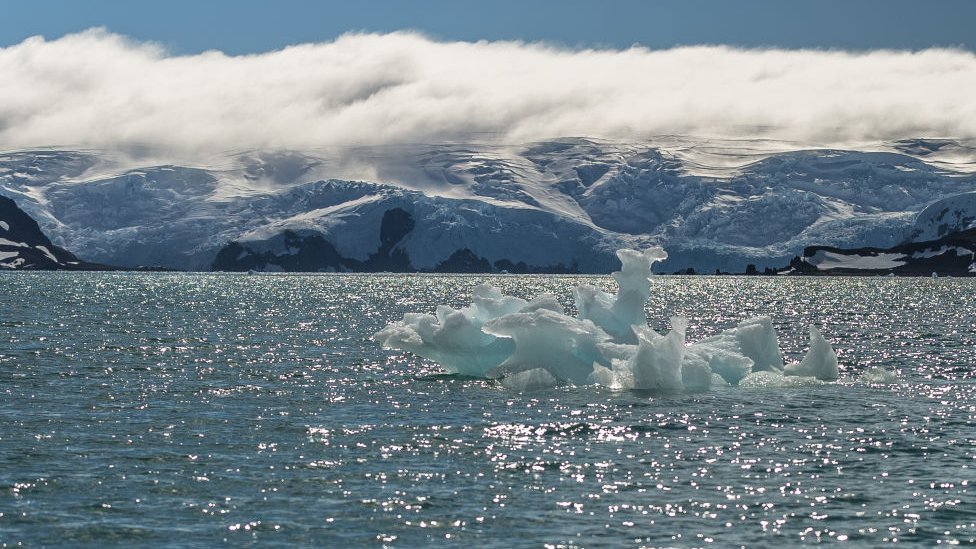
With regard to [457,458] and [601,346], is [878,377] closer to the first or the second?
[601,346]

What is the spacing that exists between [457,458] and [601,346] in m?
17.4

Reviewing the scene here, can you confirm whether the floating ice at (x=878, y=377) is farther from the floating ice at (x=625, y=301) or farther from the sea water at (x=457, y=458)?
the floating ice at (x=625, y=301)

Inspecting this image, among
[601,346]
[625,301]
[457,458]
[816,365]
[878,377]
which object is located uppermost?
[625,301]

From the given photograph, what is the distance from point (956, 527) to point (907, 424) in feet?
48.5

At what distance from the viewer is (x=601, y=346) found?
5031 centimetres

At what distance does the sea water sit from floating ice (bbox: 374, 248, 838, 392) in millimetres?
1420

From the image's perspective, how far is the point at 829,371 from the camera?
5384cm

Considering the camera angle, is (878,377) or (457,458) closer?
(457,458)

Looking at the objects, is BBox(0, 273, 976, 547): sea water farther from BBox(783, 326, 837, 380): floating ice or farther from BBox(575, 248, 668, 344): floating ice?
BBox(575, 248, 668, 344): floating ice

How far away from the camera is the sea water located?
84.9ft

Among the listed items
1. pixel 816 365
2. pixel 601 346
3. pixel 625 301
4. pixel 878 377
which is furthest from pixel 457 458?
pixel 878 377

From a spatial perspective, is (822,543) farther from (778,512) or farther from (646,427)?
(646,427)

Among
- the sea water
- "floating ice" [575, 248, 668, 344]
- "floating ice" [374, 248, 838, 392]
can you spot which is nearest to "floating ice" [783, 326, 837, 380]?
"floating ice" [374, 248, 838, 392]

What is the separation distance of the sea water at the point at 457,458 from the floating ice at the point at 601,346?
4.66 ft
